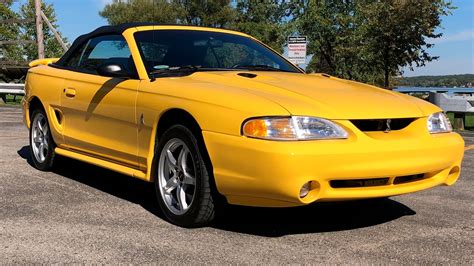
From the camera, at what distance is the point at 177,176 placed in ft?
13.1

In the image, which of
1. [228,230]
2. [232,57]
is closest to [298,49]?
[232,57]

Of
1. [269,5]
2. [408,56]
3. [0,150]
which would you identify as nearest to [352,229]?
[0,150]

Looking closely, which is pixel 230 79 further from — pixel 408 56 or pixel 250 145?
pixel 408 56

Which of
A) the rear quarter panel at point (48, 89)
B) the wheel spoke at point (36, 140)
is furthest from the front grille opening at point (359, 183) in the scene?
the wheel spoke at point (36, 140)

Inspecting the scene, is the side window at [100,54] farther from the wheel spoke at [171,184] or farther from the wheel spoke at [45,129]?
the wheel spoke at [171,184]

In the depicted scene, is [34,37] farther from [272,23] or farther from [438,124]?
[438,124]

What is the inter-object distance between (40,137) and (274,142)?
368cm

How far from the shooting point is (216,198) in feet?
12.1

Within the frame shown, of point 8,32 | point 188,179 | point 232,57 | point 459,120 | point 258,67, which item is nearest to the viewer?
point 188,179

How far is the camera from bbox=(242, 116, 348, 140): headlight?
10.9 feet

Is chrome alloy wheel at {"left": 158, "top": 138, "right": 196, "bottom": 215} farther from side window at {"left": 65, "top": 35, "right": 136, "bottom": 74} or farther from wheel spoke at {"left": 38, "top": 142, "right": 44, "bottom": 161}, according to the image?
wheel spoke at {"left": 38, "top": 142, "right": 44, "bottom": 161}

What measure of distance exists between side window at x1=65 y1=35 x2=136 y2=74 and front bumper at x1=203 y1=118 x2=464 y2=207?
1.67m

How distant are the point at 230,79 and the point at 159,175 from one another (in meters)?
0.91

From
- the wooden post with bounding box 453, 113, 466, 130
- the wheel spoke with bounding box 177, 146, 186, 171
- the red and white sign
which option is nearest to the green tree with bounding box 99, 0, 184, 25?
the red and white sign
